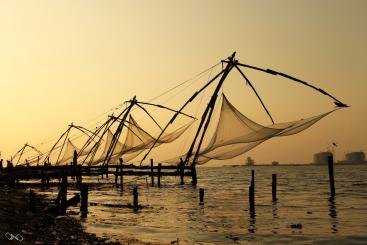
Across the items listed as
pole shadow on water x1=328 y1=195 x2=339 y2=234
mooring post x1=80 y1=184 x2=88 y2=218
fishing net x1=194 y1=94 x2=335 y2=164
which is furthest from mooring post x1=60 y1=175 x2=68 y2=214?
pole shadow on water x1=328 y1=195 x2=339 y2=234

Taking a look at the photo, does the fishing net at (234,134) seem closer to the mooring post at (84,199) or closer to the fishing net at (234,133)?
the fishing net at (234,133)

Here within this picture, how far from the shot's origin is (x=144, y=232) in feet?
48.4

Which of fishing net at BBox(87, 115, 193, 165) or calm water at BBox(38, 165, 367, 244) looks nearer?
calm water at BBox(38, 165, 367, 244)

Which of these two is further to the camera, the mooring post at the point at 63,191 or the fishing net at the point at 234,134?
the fishing net at the point at 234,134

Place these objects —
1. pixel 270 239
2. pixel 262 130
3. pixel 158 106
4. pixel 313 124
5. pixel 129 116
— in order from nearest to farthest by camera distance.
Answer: pixel 270 239, pixel 313 124, pixel 262 130, pixel 158 106, pixel 129 116

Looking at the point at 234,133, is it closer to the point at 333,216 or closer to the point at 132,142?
the point at 333,216

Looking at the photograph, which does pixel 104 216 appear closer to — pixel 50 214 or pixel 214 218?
pixel 50 214

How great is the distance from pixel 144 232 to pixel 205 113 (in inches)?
196

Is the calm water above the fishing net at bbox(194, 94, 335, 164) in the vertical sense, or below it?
below

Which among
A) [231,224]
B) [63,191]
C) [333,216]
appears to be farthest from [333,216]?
[63,191]


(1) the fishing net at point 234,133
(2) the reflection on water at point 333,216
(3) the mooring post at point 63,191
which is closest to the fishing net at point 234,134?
(1) the fishing net at point 234,133

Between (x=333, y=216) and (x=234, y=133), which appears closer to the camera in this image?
(x=234, y=133)

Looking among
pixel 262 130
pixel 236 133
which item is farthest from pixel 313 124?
pixel 236 133

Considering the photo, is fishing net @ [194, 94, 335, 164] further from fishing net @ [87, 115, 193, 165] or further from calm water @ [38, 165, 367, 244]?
fishing net @ [87, 115, 193, 165]
